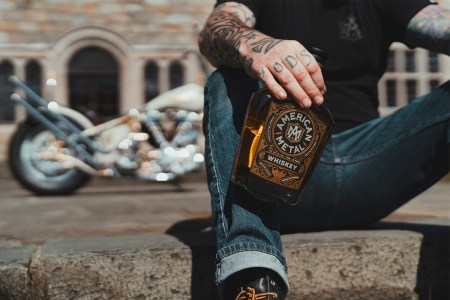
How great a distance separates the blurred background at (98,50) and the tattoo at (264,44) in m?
7.51

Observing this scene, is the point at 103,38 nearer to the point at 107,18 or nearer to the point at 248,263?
the point at 107,18

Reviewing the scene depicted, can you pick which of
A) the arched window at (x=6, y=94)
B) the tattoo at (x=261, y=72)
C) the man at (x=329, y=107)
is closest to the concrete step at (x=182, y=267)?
the man at (x=329, y=107)

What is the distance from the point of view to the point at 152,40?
9016mm

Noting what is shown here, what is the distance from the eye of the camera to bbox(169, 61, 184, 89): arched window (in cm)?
916

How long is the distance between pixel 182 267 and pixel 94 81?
8141 mm

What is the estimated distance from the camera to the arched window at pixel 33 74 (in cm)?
887

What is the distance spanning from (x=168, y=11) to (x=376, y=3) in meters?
7.58

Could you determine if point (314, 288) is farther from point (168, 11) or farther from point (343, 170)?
point (168, 11)

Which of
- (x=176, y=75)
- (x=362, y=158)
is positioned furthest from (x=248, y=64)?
(x=176, y=75)

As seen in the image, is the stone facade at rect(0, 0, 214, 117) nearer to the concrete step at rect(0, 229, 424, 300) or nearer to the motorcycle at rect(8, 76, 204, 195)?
the motorcycle at rect(8, 76, 204, 195)

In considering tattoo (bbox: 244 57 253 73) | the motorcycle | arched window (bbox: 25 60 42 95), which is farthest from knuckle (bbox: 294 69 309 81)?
arched window (bbox: 25 60 42 95)

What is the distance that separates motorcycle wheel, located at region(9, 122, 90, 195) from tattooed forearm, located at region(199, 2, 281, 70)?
3.10 m

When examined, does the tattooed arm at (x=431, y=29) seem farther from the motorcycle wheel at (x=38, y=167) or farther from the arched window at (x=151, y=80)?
the arched window at (x=151, y=80)

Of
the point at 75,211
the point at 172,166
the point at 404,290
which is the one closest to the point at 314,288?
the point at 404,290
